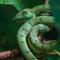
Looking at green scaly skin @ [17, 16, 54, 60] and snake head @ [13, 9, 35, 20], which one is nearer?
green scaly skin @ [17, 16, 54, 60]

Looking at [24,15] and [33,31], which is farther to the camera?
[24,15]

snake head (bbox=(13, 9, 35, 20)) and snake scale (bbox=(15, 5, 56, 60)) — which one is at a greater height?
snake head (bbox=(13, 9, 35, 20))

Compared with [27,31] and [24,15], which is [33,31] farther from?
[24,15]

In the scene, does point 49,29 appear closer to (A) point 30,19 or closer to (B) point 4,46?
(A) point 30,19

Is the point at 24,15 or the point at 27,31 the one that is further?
the point at 24,15

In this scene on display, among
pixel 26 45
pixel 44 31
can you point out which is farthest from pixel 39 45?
pixel 44 31

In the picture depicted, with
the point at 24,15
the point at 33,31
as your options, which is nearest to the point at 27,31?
the point at 33,31

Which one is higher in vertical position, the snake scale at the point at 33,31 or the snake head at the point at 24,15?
the snake head at the point at 24,15

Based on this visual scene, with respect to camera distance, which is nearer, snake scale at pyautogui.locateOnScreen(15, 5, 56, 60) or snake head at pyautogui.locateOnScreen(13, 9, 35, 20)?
snake scale at pyautogui.locateOnScreen(15, 5, 56, 60)
